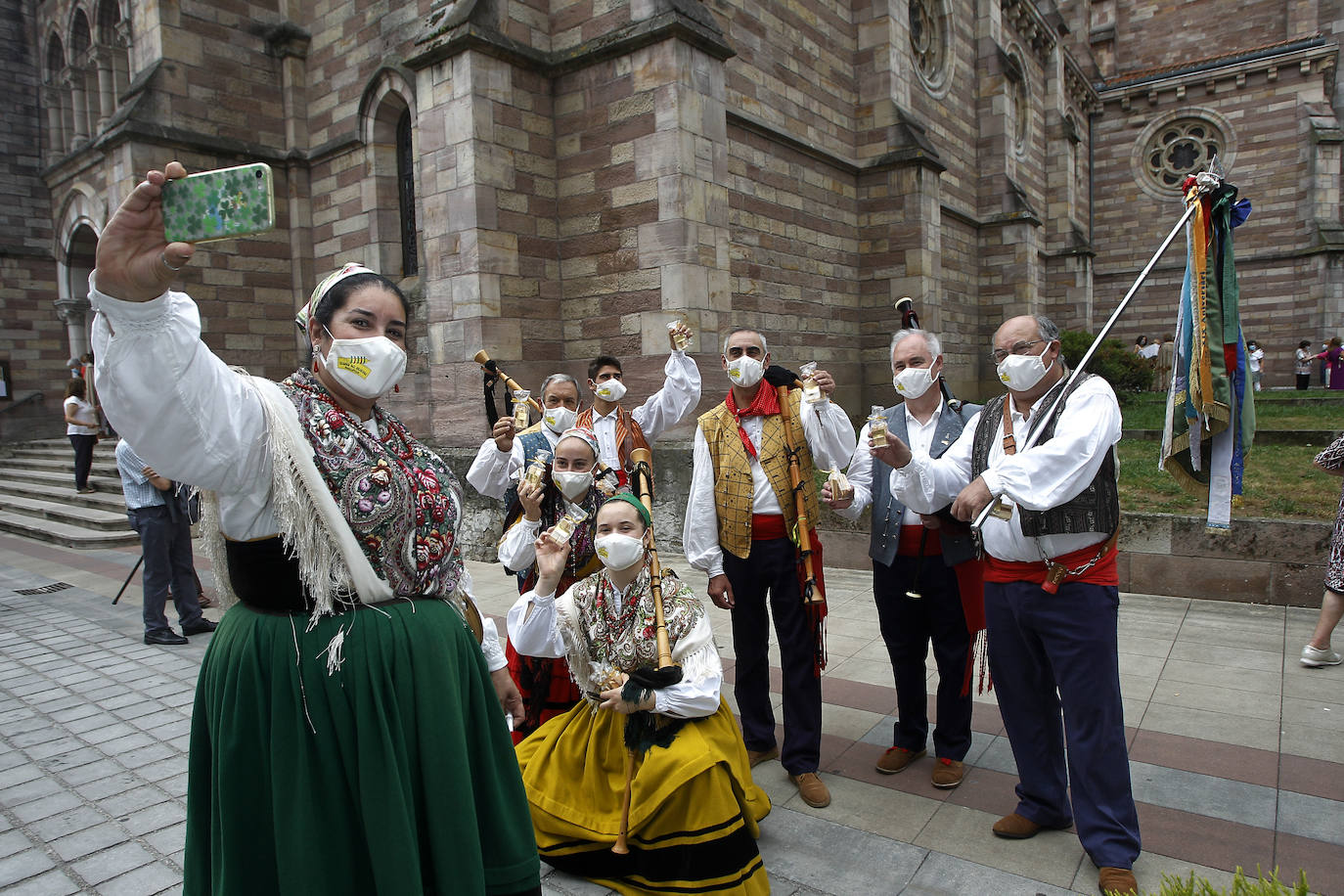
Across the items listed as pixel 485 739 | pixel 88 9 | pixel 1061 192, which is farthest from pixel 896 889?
pixel 1061 192

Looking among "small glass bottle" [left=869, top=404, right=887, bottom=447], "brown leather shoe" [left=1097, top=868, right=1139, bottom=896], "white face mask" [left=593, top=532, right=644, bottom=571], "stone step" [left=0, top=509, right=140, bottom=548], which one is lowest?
"brown leather shoe" [left=1097, top=868, right=1139, bottom=896]

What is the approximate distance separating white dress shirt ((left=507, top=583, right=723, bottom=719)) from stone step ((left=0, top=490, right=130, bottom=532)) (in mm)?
9370

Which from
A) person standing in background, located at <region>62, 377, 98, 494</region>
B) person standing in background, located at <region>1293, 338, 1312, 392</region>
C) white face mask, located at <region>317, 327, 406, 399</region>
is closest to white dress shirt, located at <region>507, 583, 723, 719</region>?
white face mask, located at <region>317, 327, 406, 399</region>

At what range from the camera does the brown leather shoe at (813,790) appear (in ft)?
11.5

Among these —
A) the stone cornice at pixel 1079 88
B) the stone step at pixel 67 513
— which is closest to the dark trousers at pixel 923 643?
the stone step at pixel 67 513

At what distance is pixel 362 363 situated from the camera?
6.15 ft

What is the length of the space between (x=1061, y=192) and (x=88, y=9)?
2396 centimetres

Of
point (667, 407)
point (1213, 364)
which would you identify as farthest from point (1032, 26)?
point (1213, 364)

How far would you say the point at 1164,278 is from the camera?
2691 centimetres

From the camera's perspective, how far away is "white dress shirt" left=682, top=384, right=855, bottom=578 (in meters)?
3.86

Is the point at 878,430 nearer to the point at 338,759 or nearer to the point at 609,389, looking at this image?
the point at 338,759

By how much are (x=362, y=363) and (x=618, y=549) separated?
1487mm

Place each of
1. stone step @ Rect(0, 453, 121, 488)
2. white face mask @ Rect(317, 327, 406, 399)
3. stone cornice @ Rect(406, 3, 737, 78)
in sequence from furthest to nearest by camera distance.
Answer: stone step @ Rect(0, 453, 121, 488), stone cornice @ Rect(406, 3, 737, 78), white face mask @ Rect(317, 327, 406, 399)

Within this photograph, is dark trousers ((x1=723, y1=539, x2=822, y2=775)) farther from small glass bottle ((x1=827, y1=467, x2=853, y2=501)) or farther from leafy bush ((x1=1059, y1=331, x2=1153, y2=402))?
leafy bush ((x1=1059, y1=331, x2=1153, y2=402))
